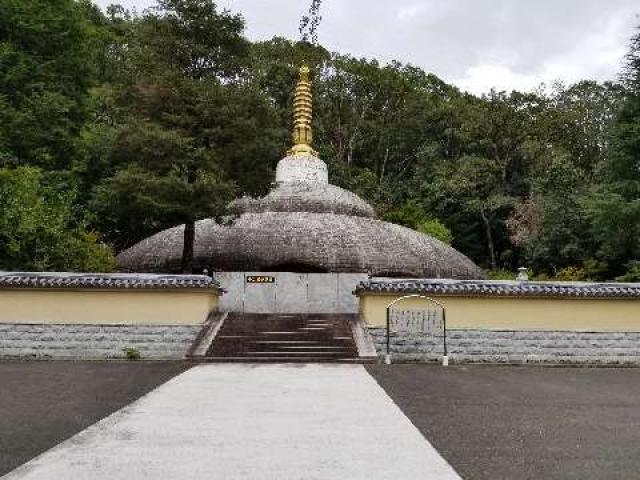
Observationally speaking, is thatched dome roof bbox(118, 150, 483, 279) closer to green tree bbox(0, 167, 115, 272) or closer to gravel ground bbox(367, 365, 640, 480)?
green tree bbox(0, 167, 115, 272)

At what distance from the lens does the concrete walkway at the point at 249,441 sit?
4.50 m

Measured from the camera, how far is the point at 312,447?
5.27m

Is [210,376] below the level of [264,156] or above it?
below

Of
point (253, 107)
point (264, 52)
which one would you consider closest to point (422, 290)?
point (253, 107)

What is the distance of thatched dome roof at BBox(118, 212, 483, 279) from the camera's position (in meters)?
20.5

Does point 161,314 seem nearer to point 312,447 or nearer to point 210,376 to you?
point 210,376

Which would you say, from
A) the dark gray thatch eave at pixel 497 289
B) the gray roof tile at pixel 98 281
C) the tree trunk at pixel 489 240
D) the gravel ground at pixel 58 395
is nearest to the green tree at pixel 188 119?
the gray roof tile at pixel 98 281

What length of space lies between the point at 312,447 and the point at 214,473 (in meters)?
1.07

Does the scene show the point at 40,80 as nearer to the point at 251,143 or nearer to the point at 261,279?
the point at 251,143

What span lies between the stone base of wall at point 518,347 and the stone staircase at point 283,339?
99cm

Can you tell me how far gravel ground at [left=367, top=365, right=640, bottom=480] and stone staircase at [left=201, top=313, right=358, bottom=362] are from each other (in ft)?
6.18

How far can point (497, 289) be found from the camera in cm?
1485

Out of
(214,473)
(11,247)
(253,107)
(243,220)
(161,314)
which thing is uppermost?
(253,107)

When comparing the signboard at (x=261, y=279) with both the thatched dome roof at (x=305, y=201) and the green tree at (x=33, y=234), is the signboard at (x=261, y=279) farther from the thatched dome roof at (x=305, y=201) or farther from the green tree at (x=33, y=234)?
the green tree at (x=33, y=234)
